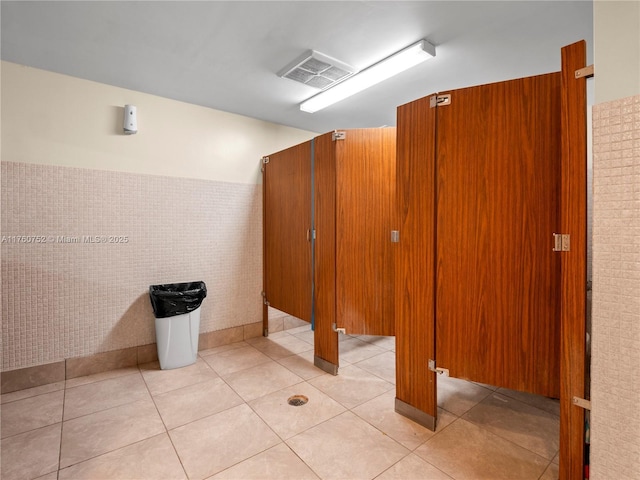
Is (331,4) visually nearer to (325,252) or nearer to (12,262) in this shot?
(325,252)

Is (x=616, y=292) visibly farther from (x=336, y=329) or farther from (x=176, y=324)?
(x=176, y=324)

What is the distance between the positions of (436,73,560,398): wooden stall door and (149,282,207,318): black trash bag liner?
2.32 m

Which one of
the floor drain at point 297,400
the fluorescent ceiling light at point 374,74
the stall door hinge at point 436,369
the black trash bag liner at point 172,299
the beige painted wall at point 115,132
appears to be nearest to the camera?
the stall door hinge at point 436,369

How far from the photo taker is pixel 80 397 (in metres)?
2.52

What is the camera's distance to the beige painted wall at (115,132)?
260 centimetres

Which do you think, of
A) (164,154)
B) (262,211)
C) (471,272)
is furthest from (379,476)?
(164,154)

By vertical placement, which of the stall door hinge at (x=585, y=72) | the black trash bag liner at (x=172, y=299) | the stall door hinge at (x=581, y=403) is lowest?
the stall door hinge at (x=581, y=403)

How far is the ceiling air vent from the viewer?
2.41 metres

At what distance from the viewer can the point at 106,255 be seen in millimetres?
2979

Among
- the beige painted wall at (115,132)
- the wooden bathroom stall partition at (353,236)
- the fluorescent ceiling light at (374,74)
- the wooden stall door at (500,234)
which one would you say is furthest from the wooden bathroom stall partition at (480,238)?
the beige painted wall at (115,132)

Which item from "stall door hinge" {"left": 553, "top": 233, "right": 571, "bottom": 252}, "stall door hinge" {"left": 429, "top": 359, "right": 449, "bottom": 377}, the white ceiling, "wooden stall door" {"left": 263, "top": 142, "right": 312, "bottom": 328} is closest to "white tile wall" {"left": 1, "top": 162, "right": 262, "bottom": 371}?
"wooden stall door" {"left": 263, "top": 142, "right": 312, "bottom": 328}

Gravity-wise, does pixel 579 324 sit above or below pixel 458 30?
below

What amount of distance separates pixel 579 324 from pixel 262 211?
3271 millimetres

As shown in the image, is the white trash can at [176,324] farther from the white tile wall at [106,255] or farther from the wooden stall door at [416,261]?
the wooden stall door at [416,261]
